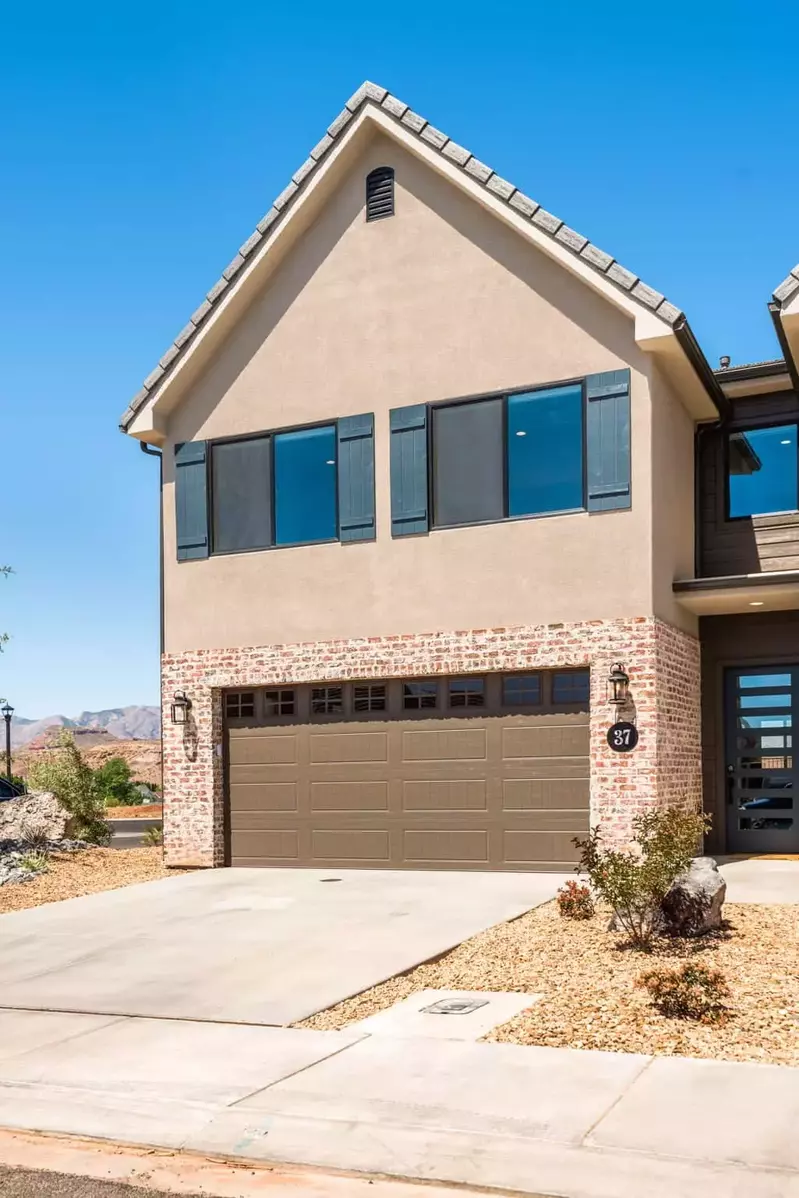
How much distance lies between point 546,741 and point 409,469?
406 cm

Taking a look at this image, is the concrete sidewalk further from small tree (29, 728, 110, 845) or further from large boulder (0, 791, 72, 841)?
small tree (29, 728, 110, 845)

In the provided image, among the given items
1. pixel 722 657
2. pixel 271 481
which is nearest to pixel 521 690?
pixel 722 657

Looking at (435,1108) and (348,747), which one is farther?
(348,747)

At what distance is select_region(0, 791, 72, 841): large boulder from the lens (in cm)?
1811

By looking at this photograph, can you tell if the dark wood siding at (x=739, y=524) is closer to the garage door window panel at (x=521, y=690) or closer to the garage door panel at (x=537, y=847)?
the garage door window panel at (x=521, y=690)

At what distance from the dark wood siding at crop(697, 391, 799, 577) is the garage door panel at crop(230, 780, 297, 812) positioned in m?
6.63

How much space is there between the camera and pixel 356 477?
16.3 m

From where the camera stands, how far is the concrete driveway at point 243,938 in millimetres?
9125

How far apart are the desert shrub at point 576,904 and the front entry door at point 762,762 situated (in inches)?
242

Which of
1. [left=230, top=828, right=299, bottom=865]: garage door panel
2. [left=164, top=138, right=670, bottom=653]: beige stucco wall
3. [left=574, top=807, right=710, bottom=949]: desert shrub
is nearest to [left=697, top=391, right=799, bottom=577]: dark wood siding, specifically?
[left=164, top=138, right=670, bottom=653]: beige stucco wall

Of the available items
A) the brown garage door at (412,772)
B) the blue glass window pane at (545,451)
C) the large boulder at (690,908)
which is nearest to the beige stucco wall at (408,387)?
the blue glass window pane at (545,451)

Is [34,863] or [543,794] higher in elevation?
[543,794]

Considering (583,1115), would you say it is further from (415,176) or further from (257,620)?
(415,176)

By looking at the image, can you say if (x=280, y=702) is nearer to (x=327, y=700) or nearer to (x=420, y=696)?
(x=327, y=700)
